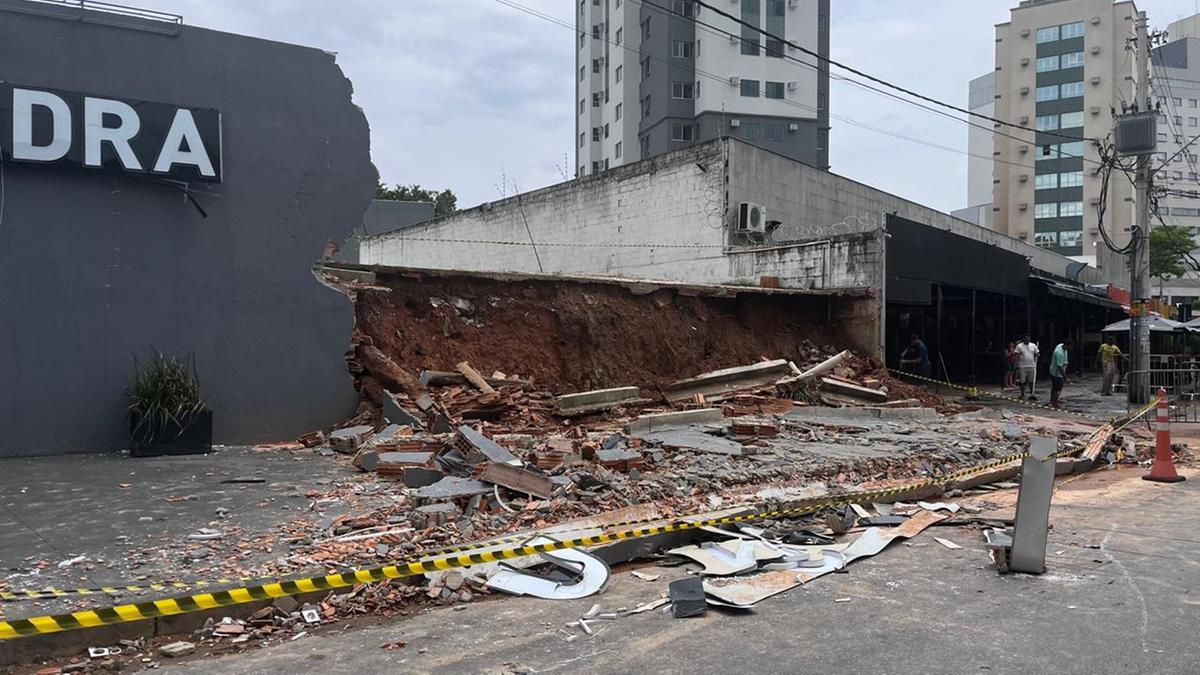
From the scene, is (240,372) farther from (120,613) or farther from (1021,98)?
(1021,98)

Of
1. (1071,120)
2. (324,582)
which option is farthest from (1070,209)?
(324,582)

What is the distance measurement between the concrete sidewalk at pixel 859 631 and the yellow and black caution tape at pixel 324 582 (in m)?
0.31

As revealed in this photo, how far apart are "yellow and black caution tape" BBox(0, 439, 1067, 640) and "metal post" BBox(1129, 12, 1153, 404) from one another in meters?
16.3

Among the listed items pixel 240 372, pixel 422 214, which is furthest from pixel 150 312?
→ pixel 422 214

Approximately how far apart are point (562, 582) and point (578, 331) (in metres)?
10.1

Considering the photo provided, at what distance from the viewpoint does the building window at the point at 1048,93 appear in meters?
85.8

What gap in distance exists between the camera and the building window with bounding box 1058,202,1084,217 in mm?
84250

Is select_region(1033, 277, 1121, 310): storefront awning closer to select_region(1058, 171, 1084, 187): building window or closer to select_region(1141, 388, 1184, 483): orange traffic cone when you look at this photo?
select_region(1141, 388, 1184, 483): orange traffic cone

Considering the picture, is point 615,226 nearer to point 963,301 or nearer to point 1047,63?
point 963,301

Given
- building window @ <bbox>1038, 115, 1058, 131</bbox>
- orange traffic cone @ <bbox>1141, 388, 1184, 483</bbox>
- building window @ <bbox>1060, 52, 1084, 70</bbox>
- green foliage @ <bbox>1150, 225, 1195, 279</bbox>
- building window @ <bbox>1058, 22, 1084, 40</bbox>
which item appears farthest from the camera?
building window @ <bbox>1038, 115, 1058, 131</bbox>

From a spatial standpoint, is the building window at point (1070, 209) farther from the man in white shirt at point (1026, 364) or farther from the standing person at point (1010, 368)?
the man in white shirt at point (1026, 364)

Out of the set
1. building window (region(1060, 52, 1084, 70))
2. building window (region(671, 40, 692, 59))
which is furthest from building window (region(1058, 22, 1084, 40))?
building window (region(671, 40, 692, 59))

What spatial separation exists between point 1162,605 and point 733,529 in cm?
310

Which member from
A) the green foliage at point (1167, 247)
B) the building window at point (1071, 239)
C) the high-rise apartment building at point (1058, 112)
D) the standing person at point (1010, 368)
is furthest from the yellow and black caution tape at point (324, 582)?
the building window at point (1071, 239)
